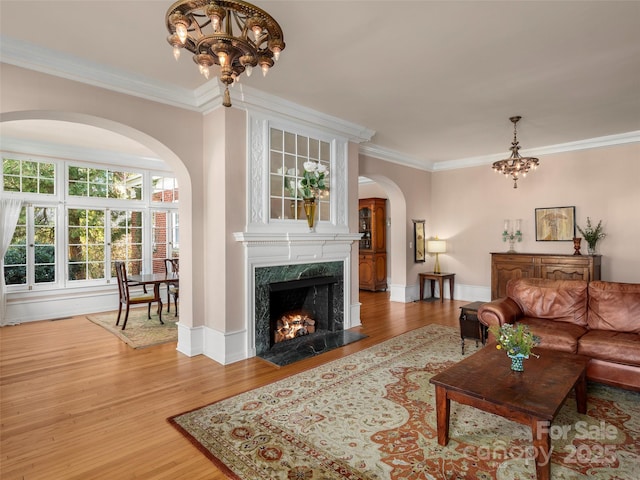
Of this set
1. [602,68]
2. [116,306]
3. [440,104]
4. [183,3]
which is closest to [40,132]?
[116,306]

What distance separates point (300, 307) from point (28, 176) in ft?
17.1

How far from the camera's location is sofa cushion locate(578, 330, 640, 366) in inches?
117

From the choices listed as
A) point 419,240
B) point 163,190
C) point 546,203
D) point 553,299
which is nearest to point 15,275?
point 163,190

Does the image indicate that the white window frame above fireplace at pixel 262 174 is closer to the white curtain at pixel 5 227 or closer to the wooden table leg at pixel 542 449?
the wooden table leg at pixel 542 449

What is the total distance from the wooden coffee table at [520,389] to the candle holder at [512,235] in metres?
4.56

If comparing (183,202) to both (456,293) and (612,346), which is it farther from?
Result: (456,293)

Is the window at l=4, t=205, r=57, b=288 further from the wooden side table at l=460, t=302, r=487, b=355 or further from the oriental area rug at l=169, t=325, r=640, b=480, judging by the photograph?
the wooden side table at l=460, t=302, r=487, b=355

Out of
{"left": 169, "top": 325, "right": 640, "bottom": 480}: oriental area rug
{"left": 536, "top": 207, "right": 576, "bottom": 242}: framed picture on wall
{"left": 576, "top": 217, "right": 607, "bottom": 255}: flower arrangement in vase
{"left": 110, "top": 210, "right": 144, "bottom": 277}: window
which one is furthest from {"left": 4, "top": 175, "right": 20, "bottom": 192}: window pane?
{"left": 576, "top": 217, "right": 607, "bottom": 255}: flower arrangement in vase

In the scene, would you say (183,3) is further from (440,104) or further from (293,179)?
(440,104)

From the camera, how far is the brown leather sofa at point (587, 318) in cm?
303

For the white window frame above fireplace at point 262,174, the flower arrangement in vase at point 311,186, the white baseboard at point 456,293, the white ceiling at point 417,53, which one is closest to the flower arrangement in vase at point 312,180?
the flower arrangement in vase at point 311,186

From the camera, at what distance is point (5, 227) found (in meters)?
5.70

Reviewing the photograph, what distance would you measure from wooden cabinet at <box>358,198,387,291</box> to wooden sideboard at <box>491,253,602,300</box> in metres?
2.71

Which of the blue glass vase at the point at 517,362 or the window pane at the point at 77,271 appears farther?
the window pane at the point at 77,271
